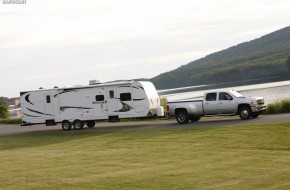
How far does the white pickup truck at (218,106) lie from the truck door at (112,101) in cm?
336

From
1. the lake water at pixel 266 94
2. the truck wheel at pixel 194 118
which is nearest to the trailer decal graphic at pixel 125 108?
the truck wheel at pixel 194 118

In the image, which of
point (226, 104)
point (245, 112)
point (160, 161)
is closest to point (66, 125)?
point (226, 104)

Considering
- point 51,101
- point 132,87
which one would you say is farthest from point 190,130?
point 51,101

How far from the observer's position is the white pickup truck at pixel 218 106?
29516 mm

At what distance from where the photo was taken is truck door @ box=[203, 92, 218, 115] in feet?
99.7

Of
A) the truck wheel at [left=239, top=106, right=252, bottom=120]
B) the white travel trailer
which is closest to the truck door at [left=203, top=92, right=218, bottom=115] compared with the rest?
the truck wheel at [left=239, top=106, right=252, bottom=120]

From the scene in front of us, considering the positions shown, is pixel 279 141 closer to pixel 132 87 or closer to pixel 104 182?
pixel 104 182

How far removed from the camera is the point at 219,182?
13.0m

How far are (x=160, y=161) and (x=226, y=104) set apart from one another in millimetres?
13566

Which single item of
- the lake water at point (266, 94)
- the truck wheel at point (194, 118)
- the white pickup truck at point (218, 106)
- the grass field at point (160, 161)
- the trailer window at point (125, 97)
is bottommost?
the grass field at point (160, 161)

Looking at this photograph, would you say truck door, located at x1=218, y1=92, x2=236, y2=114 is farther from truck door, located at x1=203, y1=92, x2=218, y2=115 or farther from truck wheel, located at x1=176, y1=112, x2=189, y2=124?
truck wheel, located at x1=176, y1=112, x2=189, y2=124

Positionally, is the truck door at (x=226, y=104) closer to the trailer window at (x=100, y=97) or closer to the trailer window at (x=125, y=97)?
the trailer window at (x=125, y=97)

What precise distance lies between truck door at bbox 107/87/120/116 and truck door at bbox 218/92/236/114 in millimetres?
6542

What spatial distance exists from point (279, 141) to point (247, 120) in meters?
9.03
